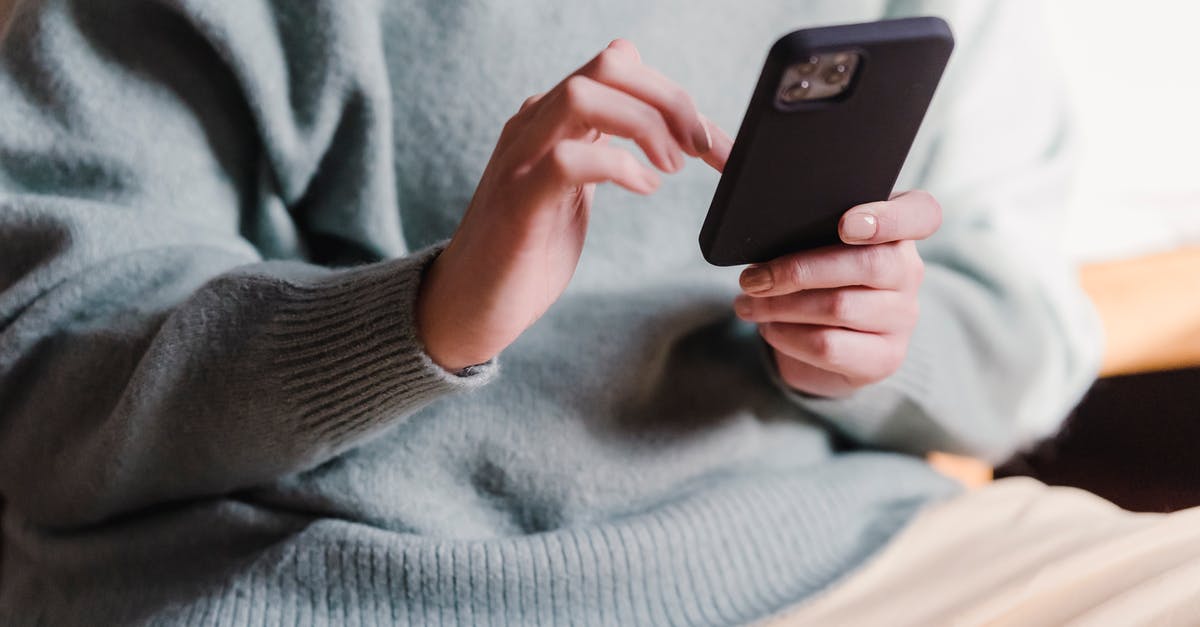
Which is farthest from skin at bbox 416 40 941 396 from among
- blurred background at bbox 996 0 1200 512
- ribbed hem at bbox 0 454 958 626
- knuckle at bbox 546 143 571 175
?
blurred background at bbox 996 0 1200 512

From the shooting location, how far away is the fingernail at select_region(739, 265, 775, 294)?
43 cm

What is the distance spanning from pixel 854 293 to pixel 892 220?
54 mm

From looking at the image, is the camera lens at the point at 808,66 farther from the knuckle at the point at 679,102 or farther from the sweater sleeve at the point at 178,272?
the sweater sleeve at the point at 178,272

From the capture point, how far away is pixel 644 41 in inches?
23.0

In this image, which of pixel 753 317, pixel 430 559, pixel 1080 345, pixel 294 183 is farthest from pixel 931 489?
pixel 294 183

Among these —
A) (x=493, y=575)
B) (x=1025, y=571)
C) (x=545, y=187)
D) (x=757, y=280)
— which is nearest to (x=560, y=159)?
(x=545, y=187)

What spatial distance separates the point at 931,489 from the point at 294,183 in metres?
0.46

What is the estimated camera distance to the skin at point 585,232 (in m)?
0.35

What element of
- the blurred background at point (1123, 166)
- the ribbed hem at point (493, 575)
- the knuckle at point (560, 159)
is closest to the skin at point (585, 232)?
the knuckle at point (560, 159)

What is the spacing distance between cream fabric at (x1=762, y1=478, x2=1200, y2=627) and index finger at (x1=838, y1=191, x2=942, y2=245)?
0.67 ft

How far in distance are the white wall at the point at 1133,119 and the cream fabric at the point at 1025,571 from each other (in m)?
0.33

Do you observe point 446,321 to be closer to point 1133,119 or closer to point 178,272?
point 178,272

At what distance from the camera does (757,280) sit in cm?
44

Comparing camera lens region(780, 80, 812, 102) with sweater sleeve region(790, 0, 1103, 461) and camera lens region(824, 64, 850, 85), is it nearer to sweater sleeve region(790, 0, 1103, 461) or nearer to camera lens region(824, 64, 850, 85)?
camera lens region(824, 64, 850, 85)
